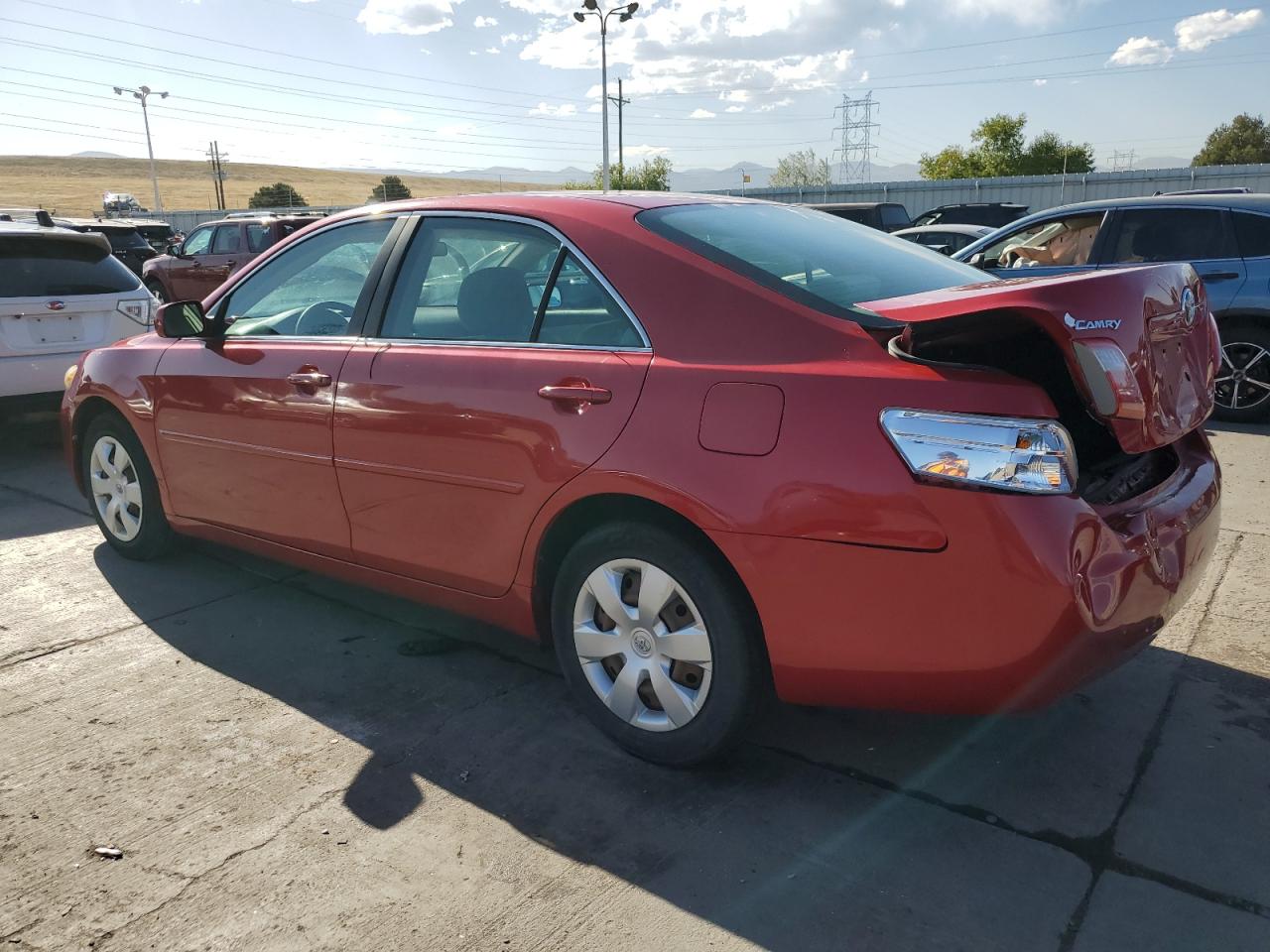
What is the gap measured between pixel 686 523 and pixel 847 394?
1.85 feet

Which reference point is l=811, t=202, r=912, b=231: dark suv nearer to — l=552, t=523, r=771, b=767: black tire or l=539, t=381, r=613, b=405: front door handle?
l=539, t=381, r=613, b=405: front door handle

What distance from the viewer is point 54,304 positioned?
693 cm

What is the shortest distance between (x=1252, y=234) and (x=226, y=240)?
604 inches

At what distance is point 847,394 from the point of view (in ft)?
7.89

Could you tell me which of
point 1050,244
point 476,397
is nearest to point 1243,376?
point 1050,244

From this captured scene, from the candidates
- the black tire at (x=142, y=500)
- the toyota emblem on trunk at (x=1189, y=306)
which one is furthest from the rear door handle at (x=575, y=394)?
the black tire at (x=142, y=500)

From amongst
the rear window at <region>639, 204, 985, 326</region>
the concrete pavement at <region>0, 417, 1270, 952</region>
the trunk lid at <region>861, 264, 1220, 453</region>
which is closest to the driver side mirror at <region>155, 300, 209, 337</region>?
the concrete pavement at <region>0, 417, 1270, 952</region>

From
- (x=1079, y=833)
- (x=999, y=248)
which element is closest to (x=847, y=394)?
(x=1079, y=833)

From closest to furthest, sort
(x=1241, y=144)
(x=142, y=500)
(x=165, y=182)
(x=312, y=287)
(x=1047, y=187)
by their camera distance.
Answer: (x=312, y=287)
(x=142, y=500)
(x=1047, y=187)
(x=1241, y=144)
(x=165, y=182)

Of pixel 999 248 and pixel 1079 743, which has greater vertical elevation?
pixel 999 248

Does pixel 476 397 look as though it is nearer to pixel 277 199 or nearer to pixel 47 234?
pixel 47 234

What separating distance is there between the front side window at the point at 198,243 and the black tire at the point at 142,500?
46.2 feet

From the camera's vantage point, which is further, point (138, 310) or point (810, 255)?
point (138, 310)

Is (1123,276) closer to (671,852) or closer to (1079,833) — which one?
(1079,833)
